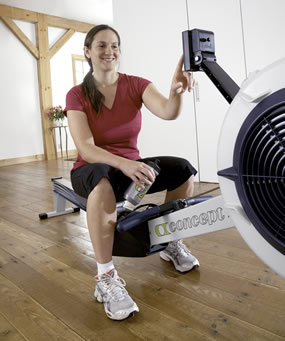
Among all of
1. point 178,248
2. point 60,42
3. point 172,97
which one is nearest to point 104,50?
point 172,97

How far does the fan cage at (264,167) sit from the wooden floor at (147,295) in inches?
16.0

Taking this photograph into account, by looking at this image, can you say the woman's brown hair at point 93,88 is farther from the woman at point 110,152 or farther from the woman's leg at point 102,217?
the woman's leg at point 102,217

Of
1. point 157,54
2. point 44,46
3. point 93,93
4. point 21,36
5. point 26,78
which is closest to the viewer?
point 93,93

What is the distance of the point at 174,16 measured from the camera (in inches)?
124

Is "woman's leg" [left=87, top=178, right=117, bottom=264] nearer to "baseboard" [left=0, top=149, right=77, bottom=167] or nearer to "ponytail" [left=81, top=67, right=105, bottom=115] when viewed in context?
"ponytail" [left=81, top=67, right=105, bottom=115]

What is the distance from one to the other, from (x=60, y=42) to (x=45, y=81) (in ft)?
2.75

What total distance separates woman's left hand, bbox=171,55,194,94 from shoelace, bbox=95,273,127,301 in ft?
2.18

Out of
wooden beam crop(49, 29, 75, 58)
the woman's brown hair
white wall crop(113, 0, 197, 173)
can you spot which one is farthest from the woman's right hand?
wooden beam crop(49, 29, 75, 58)

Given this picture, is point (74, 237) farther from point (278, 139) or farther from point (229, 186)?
point (278, 139)

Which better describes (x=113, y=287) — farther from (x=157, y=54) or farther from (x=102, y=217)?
(x=157, y=54)

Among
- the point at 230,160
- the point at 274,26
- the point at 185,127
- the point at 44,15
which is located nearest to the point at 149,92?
the point at 230,160

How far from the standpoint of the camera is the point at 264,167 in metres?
0.72

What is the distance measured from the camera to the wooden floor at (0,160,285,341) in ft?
3.34

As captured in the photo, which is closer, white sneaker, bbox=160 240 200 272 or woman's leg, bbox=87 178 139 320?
woman's leg, bbox=87 178 139 320
